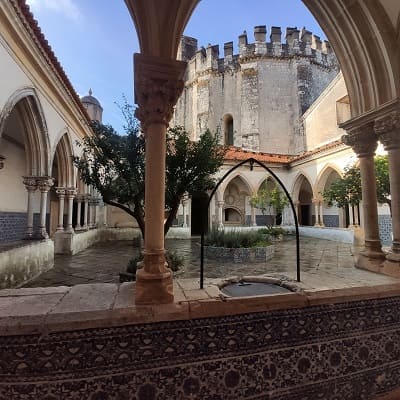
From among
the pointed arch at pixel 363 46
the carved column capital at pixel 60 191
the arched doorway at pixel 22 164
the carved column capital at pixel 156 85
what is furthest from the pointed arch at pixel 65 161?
the pointed arch at pixel 363 46

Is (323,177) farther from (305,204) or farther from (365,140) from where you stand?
(365,140)

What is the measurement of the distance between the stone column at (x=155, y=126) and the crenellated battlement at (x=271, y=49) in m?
22.2

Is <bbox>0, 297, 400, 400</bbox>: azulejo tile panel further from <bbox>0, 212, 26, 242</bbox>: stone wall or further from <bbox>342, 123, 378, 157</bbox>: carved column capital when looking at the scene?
<bbox>0, 212, 26, 242</bbox>: stone wall

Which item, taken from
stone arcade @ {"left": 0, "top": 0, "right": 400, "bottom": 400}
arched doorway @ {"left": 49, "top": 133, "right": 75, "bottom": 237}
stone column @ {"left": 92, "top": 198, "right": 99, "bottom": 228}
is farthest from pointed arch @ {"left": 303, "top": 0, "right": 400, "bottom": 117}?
stone column @ {"left": 92, "top": 198, "right": 99, "bottom": 228}

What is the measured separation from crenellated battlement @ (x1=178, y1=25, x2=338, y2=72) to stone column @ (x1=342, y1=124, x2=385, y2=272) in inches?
826

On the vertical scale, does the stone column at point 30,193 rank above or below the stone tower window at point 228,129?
below

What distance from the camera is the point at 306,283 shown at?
257 cm

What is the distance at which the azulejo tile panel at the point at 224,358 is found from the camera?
5.43 ft

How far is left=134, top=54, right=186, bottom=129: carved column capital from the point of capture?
2322 mm

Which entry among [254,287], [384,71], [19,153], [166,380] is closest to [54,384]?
Result: [166,380]

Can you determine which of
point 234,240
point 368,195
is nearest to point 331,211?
point 234,240

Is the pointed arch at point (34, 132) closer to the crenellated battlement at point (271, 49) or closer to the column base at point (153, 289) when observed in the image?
the column base at point (153, 289)

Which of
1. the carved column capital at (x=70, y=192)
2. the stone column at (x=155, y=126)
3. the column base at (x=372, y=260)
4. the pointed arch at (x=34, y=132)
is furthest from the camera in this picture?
the carved column capital at (x=70, y=192)

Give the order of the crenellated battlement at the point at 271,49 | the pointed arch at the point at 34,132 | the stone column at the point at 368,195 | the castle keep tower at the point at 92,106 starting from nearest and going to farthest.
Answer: the stone column at the point at 368,195 < the pointed arch at the point at 34,132 < the castle keep tower at the point at 92,106 < the crenellated battlement at the point at 271,49
